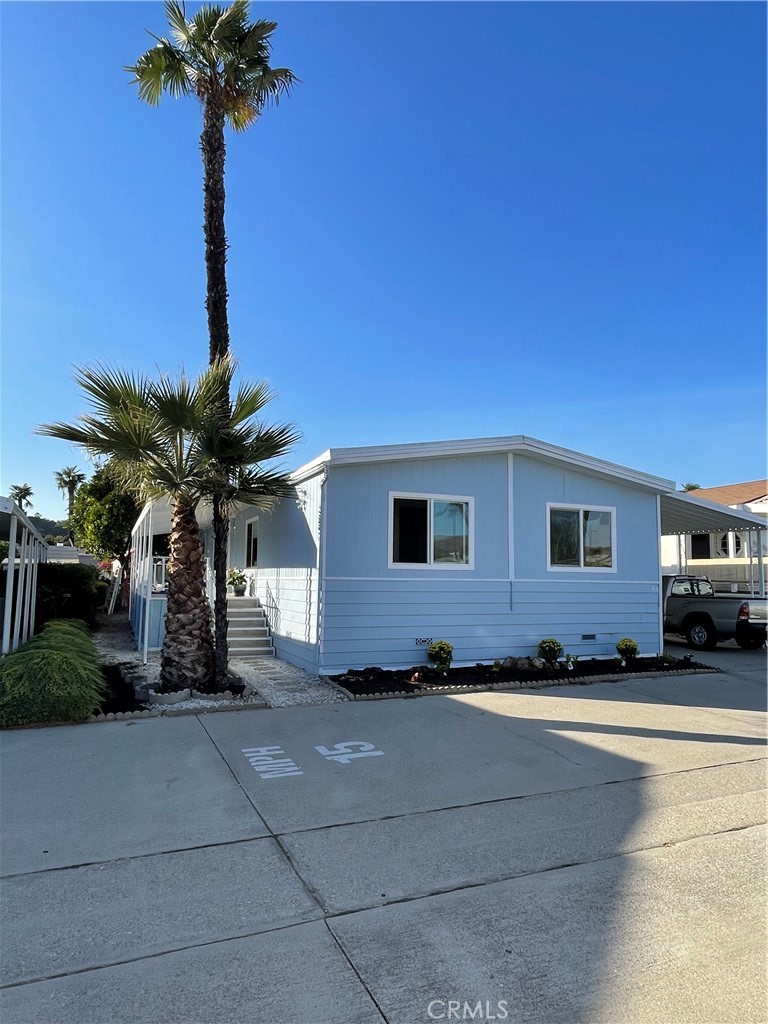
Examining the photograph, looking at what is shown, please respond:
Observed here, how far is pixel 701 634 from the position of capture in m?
13.1

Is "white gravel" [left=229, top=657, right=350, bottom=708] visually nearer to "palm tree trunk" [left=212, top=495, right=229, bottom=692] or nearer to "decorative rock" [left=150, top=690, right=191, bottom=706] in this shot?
"palm tree trunk" [left=212, top=495, right=229, bottom=692]

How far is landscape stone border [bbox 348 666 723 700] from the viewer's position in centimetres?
789

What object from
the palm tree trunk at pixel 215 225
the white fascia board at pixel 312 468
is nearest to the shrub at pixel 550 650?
the white fascia board at pixel 312 468

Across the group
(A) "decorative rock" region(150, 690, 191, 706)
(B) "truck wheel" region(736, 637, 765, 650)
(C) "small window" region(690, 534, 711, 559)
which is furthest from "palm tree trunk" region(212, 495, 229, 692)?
(C) "small window" region(690, 534, 711, 559)

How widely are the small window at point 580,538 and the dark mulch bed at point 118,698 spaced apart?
22.6 feet

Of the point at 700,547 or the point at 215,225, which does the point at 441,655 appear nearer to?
the point at 215,225

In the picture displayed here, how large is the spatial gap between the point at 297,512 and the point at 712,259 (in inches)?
409

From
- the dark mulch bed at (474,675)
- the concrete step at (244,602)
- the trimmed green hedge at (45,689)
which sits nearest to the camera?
the trimmed green hedge at (45,689)

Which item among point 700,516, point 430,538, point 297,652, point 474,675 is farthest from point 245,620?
point 700,516

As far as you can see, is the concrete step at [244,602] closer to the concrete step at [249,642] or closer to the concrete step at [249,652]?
the concrete step at [249,642]

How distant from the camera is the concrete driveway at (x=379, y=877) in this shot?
2285 mm

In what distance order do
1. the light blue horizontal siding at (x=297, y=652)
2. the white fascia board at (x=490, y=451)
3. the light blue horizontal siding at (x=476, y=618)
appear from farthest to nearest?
the light blue horizontal siding at (x=297, y=652)
the light blue horizontal siding at (x=476, y=618)
the white fascia board at (x=490, y=451)

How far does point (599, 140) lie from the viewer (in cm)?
1157

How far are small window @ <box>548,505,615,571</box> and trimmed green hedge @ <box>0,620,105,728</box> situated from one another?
7384 millimetres
